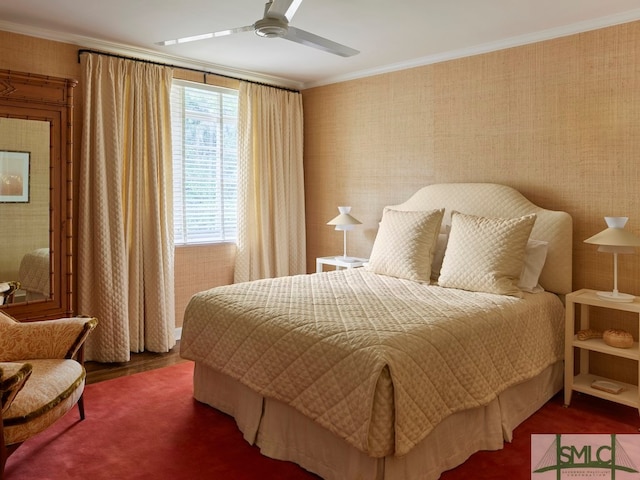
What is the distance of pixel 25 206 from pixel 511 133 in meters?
3.41

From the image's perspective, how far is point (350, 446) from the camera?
217 cm

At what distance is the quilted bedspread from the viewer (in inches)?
79.8

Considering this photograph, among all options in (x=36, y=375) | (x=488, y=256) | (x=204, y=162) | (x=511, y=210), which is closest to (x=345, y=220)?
(x=204, y=162)

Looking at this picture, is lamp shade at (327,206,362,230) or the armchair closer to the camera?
the armchair

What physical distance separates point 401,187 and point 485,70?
1.18m

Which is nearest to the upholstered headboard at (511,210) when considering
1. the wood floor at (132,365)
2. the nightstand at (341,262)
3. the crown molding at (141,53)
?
the nightstand at (341,262)

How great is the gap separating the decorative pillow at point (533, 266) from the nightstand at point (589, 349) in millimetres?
239

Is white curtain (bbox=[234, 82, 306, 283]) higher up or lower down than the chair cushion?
higher up

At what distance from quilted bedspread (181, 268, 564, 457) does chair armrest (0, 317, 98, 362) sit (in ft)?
2.05

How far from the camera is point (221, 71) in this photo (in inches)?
183

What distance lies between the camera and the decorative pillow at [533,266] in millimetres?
3277

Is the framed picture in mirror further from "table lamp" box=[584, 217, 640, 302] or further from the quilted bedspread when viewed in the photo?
"table lamp" box=[584, 217, 640, 302]

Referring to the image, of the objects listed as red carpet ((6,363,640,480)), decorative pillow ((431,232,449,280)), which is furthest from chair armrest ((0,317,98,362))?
decorative pillow ((431,232,449,280))

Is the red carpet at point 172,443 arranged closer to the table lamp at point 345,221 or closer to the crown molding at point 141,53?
the table lamp at point 345,221
